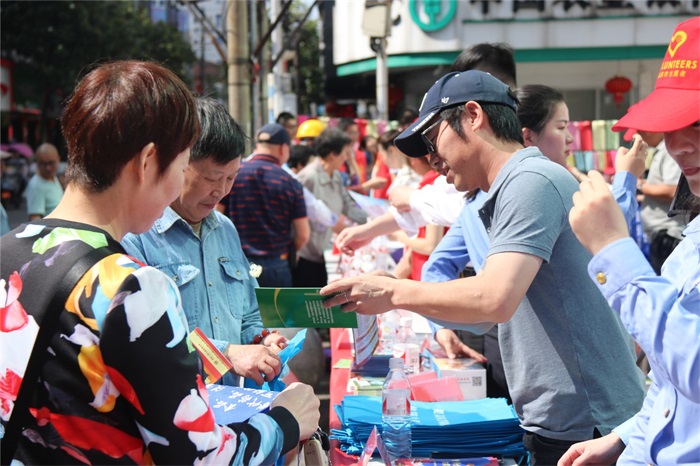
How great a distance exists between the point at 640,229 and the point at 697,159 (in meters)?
4.47

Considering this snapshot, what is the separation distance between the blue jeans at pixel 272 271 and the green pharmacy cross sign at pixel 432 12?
545 inches

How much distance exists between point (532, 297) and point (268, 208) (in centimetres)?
378

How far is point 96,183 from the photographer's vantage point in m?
1.46

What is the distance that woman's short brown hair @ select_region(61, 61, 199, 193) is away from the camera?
1.43 meters

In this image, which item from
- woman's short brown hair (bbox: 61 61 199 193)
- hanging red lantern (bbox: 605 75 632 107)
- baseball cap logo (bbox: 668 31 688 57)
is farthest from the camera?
hanging red lantern (bbox: 605 75 632 107)

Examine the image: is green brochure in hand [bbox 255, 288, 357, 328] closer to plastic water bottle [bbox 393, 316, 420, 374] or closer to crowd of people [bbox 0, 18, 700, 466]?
crowd of people [bbox 0, 18, 700, 466]

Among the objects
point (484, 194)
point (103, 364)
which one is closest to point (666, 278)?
point (103, 364)

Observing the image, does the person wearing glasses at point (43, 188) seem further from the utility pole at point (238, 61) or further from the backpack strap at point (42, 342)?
the backpack strap at point (42, 342)

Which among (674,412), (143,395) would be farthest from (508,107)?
(143,395)

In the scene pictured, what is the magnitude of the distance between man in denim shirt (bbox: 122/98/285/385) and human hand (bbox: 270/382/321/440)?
0.57m

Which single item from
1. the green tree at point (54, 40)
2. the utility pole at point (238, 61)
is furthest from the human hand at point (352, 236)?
the green tree at point (54, 40)

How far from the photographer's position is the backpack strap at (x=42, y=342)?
1.35 meters

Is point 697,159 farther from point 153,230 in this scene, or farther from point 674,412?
point 153,230

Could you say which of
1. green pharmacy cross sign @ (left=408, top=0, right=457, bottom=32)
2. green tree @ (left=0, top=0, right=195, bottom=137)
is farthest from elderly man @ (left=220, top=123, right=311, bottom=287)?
green tree @ (left=0, top=0, right=195, bottom=137)
